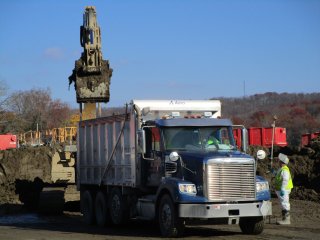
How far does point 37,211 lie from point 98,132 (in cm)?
686

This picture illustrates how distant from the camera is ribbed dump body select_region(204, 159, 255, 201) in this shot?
13.1 m

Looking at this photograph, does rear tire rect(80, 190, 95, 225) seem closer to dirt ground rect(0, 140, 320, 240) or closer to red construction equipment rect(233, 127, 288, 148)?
dirt ground rect(0, 140, 320, 240)

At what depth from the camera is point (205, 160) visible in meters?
13.2

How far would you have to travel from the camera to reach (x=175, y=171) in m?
14.0

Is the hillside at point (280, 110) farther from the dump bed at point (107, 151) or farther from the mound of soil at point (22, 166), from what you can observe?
the dump bed at point (107, 151)

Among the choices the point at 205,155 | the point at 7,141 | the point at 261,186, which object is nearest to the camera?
the point at 205,155

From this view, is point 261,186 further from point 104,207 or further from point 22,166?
point 22,166

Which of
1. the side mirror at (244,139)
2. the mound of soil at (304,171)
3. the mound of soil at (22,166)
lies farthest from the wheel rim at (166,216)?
the mound of soil at (22,166)

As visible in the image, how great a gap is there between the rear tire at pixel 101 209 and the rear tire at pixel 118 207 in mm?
370

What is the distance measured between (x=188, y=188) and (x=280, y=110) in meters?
112

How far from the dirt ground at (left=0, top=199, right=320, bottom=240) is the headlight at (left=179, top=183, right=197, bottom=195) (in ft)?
4.20

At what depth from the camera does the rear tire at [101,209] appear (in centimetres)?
1730

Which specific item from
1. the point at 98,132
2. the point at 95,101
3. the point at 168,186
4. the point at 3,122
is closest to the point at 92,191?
the point at 98,132

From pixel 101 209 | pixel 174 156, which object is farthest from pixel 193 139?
pixel 101 209
